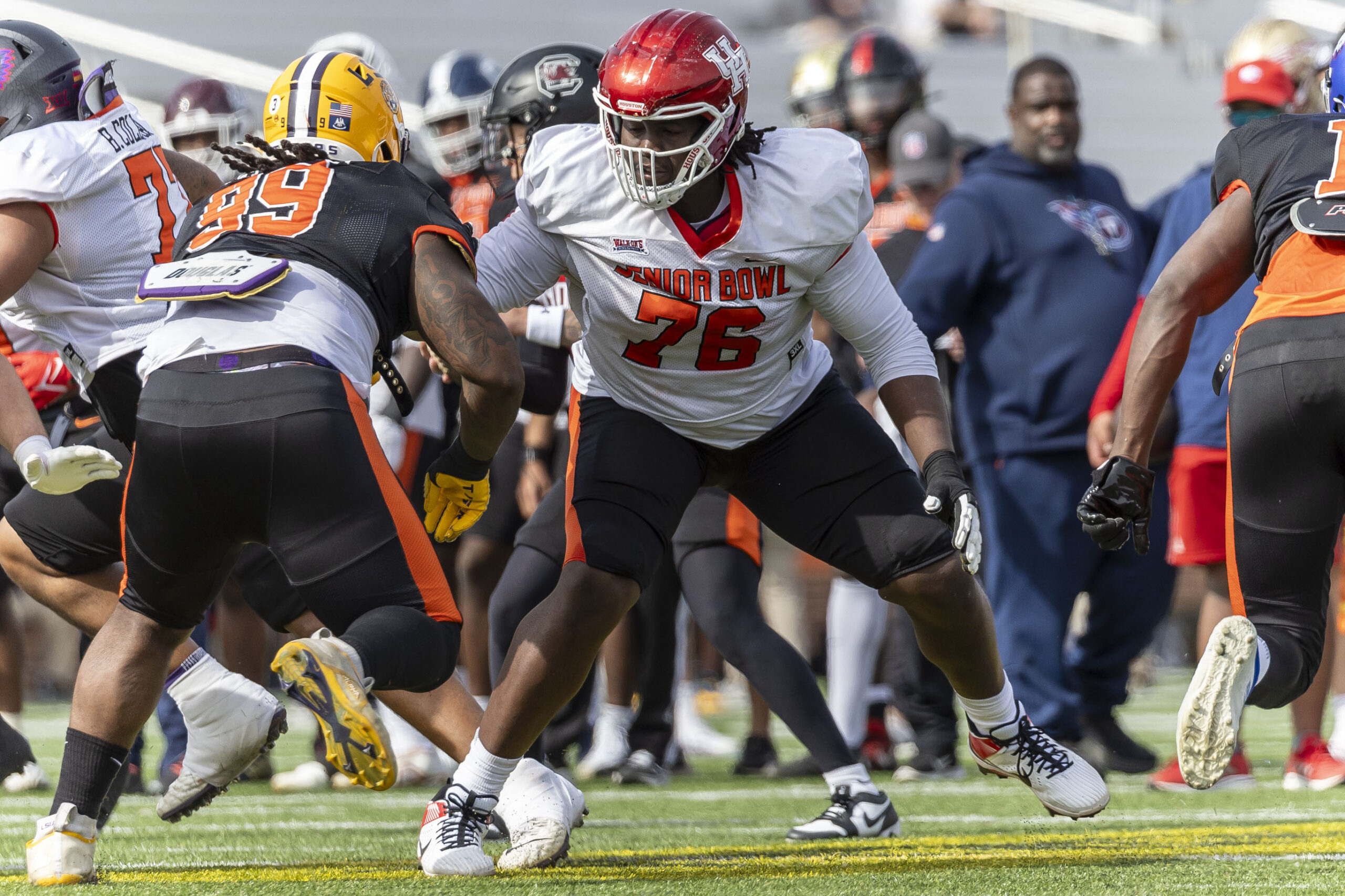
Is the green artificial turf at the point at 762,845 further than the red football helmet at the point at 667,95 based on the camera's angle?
No

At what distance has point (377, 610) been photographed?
2.93 meters

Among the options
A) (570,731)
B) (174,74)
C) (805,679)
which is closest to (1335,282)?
(805,679)

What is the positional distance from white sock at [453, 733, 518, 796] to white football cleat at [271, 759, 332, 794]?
2297mm

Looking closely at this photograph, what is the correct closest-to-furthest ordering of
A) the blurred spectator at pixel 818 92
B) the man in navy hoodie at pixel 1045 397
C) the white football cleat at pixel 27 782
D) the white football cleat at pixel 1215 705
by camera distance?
the white football cleat at pixel 1215 705 → the white football cleat at pixel 27 782 → the man in navy hoodie at pixel 1045 397 → the blurred spectator at pixel 818 92

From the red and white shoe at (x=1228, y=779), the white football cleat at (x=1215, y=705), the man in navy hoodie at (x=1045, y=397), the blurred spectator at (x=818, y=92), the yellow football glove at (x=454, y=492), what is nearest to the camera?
the white football cleat at (x=1215, y=705)

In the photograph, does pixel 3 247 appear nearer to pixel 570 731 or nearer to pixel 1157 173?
pixel 570 731

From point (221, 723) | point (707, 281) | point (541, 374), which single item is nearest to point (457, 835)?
point (221, 723)

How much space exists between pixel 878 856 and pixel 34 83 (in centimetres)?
262

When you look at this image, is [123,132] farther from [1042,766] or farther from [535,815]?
[1042,766]

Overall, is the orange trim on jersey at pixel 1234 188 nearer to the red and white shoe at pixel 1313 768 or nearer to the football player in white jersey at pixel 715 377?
the football player in white jersey at pixel 715 377

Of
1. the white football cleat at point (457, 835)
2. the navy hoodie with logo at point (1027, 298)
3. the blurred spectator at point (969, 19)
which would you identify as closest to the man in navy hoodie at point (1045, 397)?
the navy hoodie with logo at point (1027, 298)

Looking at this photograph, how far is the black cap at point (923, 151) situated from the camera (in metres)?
6.30

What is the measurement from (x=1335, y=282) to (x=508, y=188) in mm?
2596

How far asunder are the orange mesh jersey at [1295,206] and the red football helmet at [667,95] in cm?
107
